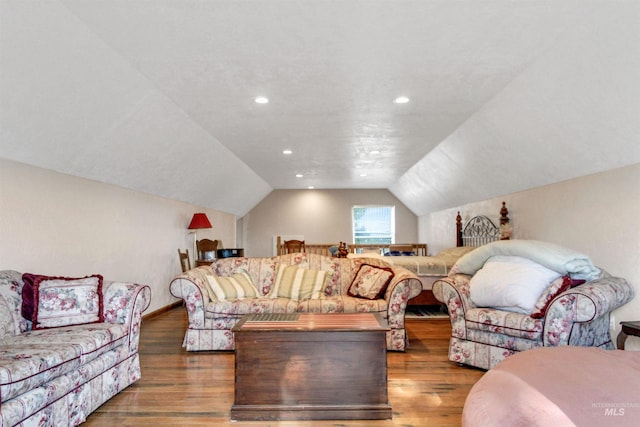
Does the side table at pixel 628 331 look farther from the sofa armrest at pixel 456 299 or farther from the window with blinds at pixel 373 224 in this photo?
the window with blinds at pixel 373 224

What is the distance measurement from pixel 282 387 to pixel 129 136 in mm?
2943

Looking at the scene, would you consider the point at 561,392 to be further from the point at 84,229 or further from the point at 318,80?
the point at 84,229

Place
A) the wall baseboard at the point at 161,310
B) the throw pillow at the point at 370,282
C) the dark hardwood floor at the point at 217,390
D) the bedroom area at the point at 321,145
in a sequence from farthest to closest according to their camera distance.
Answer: the wall baseboard at the point at 161,310 → the throw pillow at the point at 370,282 → the dark hardwood floor at the point at 217,390 → the bedroom area at the point at 321,145

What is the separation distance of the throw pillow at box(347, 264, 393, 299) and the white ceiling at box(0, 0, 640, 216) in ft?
5.63

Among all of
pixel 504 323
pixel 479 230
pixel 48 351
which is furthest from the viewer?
pixel 479 230

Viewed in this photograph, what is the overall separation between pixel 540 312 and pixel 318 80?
8.58 feet

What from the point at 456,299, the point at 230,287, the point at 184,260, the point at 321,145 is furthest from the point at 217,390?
the point at 184,260

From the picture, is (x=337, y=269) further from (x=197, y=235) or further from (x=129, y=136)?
(x=197, y=235)

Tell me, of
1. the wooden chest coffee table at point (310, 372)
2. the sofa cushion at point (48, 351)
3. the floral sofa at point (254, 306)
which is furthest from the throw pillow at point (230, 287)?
the wooden chest coffee table at point (310, 372)

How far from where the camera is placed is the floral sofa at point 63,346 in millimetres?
2008

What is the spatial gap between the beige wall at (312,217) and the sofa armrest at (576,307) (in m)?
7.38

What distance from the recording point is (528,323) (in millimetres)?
3010

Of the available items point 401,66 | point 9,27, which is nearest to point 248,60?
point 401,66

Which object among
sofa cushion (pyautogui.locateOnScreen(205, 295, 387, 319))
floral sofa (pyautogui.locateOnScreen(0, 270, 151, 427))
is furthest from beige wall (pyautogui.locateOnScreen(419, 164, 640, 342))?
floral sofa (pyautogui.locateOnScreen(0, 270, 151, 427))
